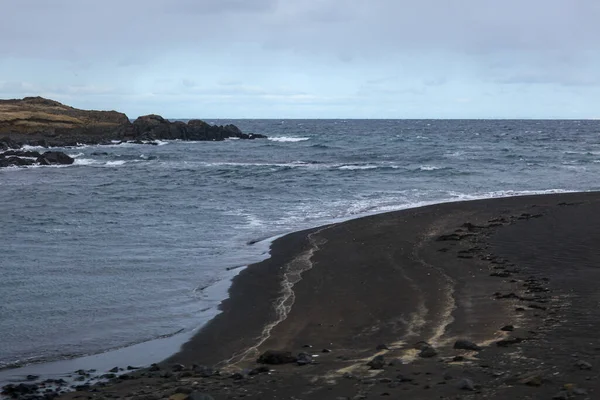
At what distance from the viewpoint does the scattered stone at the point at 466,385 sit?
818cm

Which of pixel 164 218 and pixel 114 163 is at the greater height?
pixel 114 163

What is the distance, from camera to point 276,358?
33.1 feet

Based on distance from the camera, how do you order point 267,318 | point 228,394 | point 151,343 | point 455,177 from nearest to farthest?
point 228,394 < point 151,343 < point 267,318 < point 455,177

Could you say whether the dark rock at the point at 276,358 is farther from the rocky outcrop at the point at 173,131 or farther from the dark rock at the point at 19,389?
the rocky outcrop at the point at 173,131

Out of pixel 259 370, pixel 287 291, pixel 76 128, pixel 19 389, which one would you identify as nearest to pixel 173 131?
pixel 76 128

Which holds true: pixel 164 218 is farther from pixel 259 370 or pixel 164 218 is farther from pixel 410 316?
pixel 259 370

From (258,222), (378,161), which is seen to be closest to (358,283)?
(258,222)

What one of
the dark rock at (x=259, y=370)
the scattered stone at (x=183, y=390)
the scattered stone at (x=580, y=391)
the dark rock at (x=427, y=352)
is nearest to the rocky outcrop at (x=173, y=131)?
the dark rock at (x=259, y=370)

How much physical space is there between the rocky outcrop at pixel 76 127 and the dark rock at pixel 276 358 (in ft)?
214

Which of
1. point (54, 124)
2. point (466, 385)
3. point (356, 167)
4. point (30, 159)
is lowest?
point (466, 385)

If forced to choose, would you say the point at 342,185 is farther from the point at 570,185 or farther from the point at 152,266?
the point at 152,266

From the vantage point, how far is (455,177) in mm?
45469

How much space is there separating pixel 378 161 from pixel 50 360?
169 feet

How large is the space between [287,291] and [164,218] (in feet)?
42.8
